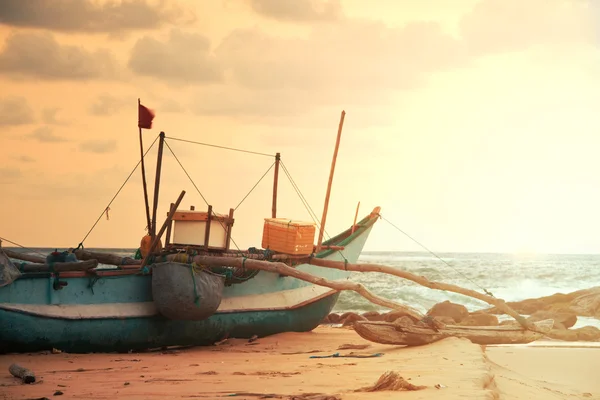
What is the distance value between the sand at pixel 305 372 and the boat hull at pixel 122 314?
327 mm

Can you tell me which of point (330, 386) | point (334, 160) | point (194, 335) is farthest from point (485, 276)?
point (330, 386)

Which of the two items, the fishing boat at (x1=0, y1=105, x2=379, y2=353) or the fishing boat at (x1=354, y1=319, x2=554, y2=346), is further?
the fishing boat at (x1=354, y1=319, x2=554, y2=346)

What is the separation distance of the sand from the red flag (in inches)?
176

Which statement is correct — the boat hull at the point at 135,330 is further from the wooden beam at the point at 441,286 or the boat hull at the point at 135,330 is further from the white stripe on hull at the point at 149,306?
the wooden beam at the point at 441,286

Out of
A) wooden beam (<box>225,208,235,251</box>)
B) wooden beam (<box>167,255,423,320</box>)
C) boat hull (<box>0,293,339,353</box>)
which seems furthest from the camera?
wooden beam (<box>225,208,235,251</box>)

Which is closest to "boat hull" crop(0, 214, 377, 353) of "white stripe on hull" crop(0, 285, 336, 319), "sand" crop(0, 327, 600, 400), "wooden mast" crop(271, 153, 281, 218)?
"white stripe on hull" crop(0, 285, 336, 319)

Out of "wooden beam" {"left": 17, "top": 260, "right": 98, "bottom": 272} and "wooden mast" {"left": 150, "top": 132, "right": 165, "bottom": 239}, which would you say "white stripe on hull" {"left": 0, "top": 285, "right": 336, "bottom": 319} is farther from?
"wooden mast" {"left": 150, "top": 132, "right": 165, "bottom": 239}

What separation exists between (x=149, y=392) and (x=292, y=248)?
25.0 feet

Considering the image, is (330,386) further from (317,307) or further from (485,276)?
(485,276)

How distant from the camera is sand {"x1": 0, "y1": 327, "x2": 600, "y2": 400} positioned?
28.5 feet

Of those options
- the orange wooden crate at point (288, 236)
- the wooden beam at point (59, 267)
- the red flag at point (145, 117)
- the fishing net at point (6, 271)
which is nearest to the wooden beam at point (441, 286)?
the orange wooden crate at point (288, 236)

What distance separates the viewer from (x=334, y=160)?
59.0 ft

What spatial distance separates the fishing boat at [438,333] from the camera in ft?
44.8

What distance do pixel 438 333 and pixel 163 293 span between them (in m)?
4.97
